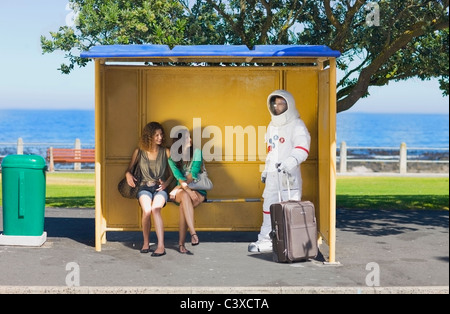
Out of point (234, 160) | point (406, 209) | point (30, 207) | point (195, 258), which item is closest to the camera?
point (195, 258)

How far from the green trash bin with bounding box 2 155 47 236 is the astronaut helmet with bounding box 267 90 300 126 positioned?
301 centimetres

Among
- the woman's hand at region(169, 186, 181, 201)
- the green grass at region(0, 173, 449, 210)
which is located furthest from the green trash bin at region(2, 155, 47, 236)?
the green grass at region(0, 173, 449, 210)

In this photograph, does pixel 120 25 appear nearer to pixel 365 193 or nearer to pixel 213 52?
pixel 213 52

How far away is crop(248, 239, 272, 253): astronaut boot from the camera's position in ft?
31.4

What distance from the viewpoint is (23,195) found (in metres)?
9.84

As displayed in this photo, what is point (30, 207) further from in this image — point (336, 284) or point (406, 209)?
point (406, 209)

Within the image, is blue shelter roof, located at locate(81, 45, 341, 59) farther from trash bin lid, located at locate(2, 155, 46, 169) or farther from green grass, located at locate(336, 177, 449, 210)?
green grass, located at locate(336, 177, 449, 210)

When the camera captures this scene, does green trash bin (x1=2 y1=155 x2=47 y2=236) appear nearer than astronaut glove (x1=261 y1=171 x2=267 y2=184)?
No

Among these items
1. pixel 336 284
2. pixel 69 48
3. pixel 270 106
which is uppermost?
pixel 69 48

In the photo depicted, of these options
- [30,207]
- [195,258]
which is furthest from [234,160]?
[30,207]

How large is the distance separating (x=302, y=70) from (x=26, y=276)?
14.7 feet

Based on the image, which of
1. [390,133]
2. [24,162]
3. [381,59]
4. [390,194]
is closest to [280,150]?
[24,162]

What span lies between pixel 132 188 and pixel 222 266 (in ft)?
6.23

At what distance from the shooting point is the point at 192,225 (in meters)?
9.71
